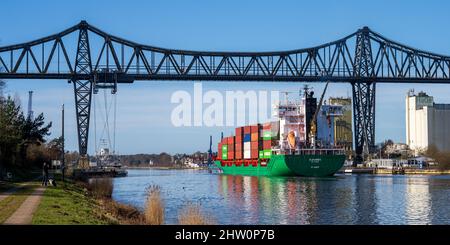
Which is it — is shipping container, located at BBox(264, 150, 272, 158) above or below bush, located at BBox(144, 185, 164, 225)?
above

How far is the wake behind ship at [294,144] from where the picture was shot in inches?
3501

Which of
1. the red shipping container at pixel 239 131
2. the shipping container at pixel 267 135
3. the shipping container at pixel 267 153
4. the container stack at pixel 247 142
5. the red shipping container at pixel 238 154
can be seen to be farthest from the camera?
the red shipping container at pixel 238 154

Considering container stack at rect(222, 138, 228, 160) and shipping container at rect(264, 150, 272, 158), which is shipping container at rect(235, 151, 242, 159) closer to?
container stack at rect(222, 138, 228, 160)

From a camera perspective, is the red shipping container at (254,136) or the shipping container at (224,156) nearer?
the red shipping container at (254,136)

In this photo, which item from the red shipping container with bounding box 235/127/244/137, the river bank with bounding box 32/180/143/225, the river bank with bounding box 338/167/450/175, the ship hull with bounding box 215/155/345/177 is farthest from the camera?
the river bank with bounding box 338/167/450/175

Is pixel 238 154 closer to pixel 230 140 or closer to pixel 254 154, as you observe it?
pixel 230 140

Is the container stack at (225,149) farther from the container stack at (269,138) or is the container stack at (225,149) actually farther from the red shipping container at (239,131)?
the container stack at (269,138)

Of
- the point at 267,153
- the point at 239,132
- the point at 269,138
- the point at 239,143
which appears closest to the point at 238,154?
the point at 239,143

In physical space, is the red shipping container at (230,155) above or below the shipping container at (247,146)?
below

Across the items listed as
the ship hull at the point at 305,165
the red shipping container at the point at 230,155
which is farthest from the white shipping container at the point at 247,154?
the ship hull at the point at 305,165

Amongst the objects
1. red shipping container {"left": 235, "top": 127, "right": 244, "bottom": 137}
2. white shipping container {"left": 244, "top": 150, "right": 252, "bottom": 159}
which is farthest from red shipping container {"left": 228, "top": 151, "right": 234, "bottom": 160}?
white shipping container {"left": 244, "top": 150, "right": 252, "bottom": 159}

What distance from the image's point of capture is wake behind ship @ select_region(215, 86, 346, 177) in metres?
88.9

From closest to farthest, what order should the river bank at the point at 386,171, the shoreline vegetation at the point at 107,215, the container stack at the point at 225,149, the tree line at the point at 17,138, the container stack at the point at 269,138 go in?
the shoreline vegetation at the point at 107,215
the tree line at the point at 17,138
the container stack at the point at 269,138
the river bank at the point at 386,171
the container stack at the point at 225,149

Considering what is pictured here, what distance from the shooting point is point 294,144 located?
3661 inches
